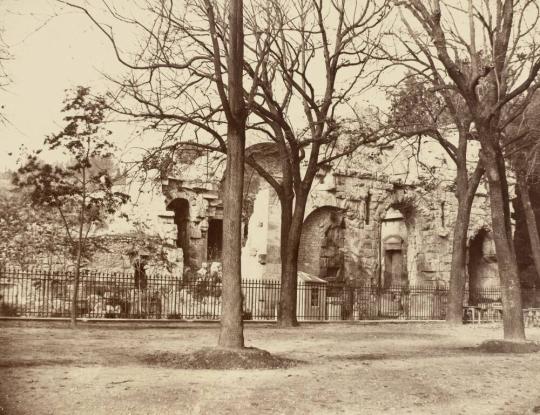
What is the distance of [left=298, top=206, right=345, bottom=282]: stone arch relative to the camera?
25734 mm

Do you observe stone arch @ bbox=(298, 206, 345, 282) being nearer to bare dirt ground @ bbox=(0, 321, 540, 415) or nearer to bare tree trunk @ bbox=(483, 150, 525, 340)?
bare dirt ground @ bbox=(0, 321, 540, 415)

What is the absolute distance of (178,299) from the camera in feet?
65.5

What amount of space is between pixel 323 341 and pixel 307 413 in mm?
7285

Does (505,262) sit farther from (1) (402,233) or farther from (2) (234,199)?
(1) (402,233)

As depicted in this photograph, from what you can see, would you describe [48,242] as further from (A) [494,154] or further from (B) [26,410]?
(B) [26,410]

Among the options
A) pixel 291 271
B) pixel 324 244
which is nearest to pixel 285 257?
pixel 291 271

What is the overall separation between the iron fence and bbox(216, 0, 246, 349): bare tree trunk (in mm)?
8860

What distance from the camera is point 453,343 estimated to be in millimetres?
13844

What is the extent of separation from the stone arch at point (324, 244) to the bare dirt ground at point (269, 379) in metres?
12.3

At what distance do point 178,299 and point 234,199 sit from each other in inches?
433

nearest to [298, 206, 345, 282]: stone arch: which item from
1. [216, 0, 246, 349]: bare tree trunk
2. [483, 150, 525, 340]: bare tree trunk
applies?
[483, 150, 525, 340]: bare tree trunk

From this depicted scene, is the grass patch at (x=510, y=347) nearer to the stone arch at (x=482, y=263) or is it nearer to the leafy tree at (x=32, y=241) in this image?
the leafy tree at (x=32, y=241)

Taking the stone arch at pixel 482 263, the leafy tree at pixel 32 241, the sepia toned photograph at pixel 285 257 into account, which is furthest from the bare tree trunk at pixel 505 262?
the stone arch at pixel 482 263

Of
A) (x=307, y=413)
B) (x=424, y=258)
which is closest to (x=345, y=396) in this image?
(x=307, y=413)
